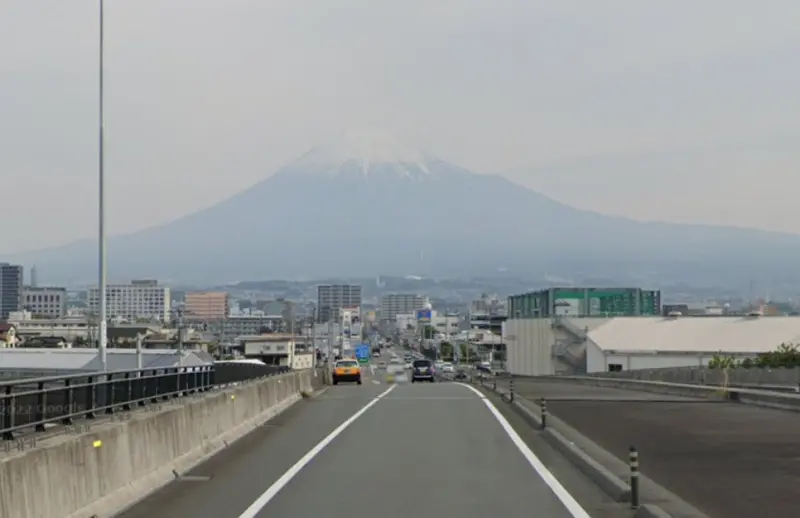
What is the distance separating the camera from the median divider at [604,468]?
548 inches

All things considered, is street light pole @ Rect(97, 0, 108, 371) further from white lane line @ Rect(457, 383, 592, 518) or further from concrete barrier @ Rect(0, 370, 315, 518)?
white lane line @ Rect(457, 383, 592, 518)

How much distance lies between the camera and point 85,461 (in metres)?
13.2

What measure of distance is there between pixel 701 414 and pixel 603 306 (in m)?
103

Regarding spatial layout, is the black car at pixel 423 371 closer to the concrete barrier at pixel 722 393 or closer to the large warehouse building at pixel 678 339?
the concrete barrier at pixel 722 393

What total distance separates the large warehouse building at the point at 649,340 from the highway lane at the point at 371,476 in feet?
241

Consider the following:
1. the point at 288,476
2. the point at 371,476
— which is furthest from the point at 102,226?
the point at 371,476

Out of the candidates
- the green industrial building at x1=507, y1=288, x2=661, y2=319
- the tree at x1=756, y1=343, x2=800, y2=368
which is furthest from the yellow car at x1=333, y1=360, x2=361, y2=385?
the green industrial building at x1=507, y1=288, x2=661, y2=319

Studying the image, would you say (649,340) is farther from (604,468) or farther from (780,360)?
(604,468)

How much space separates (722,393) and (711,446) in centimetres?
2217

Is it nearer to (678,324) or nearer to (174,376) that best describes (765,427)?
(174,376)

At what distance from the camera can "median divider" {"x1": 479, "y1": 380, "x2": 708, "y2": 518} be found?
13930 millimetres

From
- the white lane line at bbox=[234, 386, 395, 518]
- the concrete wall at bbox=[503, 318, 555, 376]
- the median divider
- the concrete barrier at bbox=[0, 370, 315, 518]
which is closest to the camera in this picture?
the concrete barrier at bbox=[0, 370, 315, 518]

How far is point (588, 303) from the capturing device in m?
135

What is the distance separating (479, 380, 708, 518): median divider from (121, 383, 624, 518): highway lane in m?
0.62
